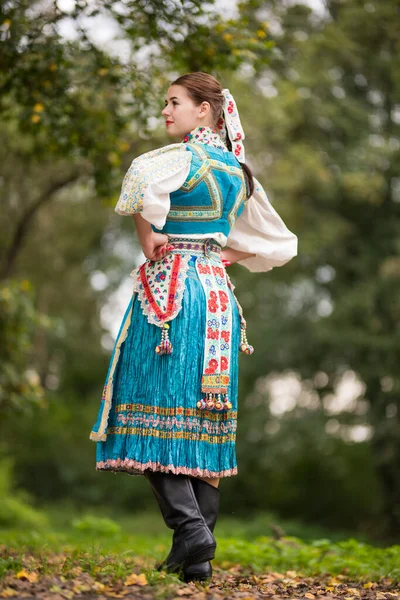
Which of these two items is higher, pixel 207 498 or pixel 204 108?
pixel 204 108

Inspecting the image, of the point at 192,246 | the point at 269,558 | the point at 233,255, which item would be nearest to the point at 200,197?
the point at 192,246

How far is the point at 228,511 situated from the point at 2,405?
11926 millimetres

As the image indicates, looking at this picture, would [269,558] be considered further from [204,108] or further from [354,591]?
[204,108]

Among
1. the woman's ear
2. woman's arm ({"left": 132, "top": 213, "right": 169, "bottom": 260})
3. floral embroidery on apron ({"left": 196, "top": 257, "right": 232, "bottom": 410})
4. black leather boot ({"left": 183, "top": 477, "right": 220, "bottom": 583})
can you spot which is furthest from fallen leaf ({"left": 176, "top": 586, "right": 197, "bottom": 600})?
the woman's ear

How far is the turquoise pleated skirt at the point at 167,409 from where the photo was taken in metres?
3.66

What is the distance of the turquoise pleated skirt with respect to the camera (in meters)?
3.66

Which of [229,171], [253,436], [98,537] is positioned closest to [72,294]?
[253,436]

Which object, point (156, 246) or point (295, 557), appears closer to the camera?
point (156, 246)

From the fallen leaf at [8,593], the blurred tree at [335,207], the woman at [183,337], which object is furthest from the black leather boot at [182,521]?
the blurred tree at [335,207]

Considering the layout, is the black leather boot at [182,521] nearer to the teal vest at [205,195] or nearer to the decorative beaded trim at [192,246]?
the decorative beaded trim at [192,246]

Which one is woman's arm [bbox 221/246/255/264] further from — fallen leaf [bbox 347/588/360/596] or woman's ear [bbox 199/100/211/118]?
fallen leaf [bbox 347/588/360/596]

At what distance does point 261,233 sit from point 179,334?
0.86 m

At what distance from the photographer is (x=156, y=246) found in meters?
3.79

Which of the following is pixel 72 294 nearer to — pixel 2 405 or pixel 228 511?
pixel 228 511
